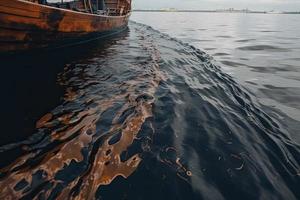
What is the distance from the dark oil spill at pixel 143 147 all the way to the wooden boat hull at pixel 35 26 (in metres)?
2.24

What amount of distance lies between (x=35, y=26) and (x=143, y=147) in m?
6.46

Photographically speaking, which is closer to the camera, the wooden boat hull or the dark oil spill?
the dark oil spill

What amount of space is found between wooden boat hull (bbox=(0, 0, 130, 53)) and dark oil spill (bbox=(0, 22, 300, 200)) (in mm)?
2244

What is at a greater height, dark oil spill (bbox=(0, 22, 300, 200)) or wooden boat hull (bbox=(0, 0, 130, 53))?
wooden boat hull (bbox=(0, 0, 130, 53))

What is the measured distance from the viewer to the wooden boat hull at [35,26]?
A: 681 centimetres

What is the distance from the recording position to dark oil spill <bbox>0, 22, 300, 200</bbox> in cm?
263

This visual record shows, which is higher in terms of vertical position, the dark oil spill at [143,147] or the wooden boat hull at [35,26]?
the wooden boat hull at [35,26]

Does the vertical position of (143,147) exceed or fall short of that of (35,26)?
it falls short

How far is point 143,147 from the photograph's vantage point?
3336 mm

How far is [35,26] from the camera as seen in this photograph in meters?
7.70

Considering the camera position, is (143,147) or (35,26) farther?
(35,26)

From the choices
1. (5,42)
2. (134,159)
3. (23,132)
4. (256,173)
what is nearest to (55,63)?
(5,42)

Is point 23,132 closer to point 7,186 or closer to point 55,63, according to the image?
point 7,186

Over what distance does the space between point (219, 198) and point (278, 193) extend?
2.47ft
